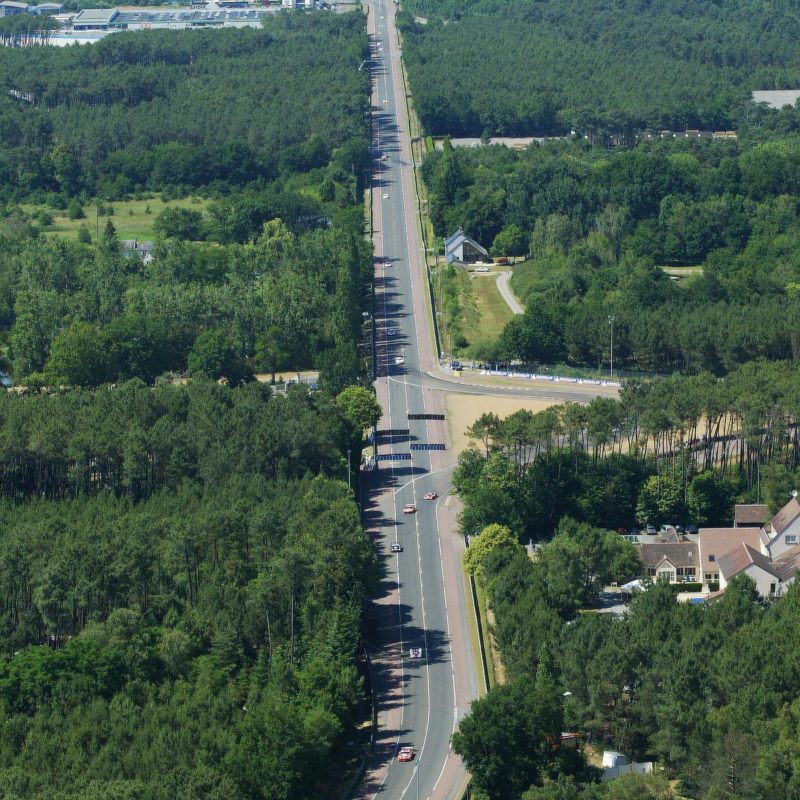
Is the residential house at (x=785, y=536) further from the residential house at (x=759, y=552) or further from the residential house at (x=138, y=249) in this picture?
the residential house at (x=138, y=249)

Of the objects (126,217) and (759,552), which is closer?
(759,552)

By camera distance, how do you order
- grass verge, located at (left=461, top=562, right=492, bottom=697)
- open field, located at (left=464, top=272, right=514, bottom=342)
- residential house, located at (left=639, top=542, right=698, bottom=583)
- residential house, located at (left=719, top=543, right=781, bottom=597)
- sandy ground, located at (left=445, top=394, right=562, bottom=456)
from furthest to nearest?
open field, located at (left=464, top=272, right=514, bottom=342), sandy ground, located at (left=445, top=394, right=562, bottom=456), residential house, located at (left=639, top=542, right=698, bottom=583), residential house, located at (left=719, top=543, right=781, bottom=597), grass verge, located at (left=461, top=562, right=492, bottom=697)

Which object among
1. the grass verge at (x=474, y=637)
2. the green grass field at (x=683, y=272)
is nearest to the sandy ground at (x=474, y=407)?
the grass verge at (x=474, y=637)

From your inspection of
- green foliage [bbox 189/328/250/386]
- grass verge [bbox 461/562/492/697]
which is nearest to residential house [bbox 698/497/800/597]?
grass verge [bbox 461/562/492/697]

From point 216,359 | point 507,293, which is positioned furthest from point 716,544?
A: point 507,293

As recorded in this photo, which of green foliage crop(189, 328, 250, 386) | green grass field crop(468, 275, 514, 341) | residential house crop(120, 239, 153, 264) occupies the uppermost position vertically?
green foliage crop(189, 328, 250, 386)

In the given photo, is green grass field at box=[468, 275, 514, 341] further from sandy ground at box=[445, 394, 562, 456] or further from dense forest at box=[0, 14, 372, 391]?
sandy ground at box=[445, 394, 562, 456]

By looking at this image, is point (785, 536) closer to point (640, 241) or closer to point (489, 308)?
point (489, 308)
